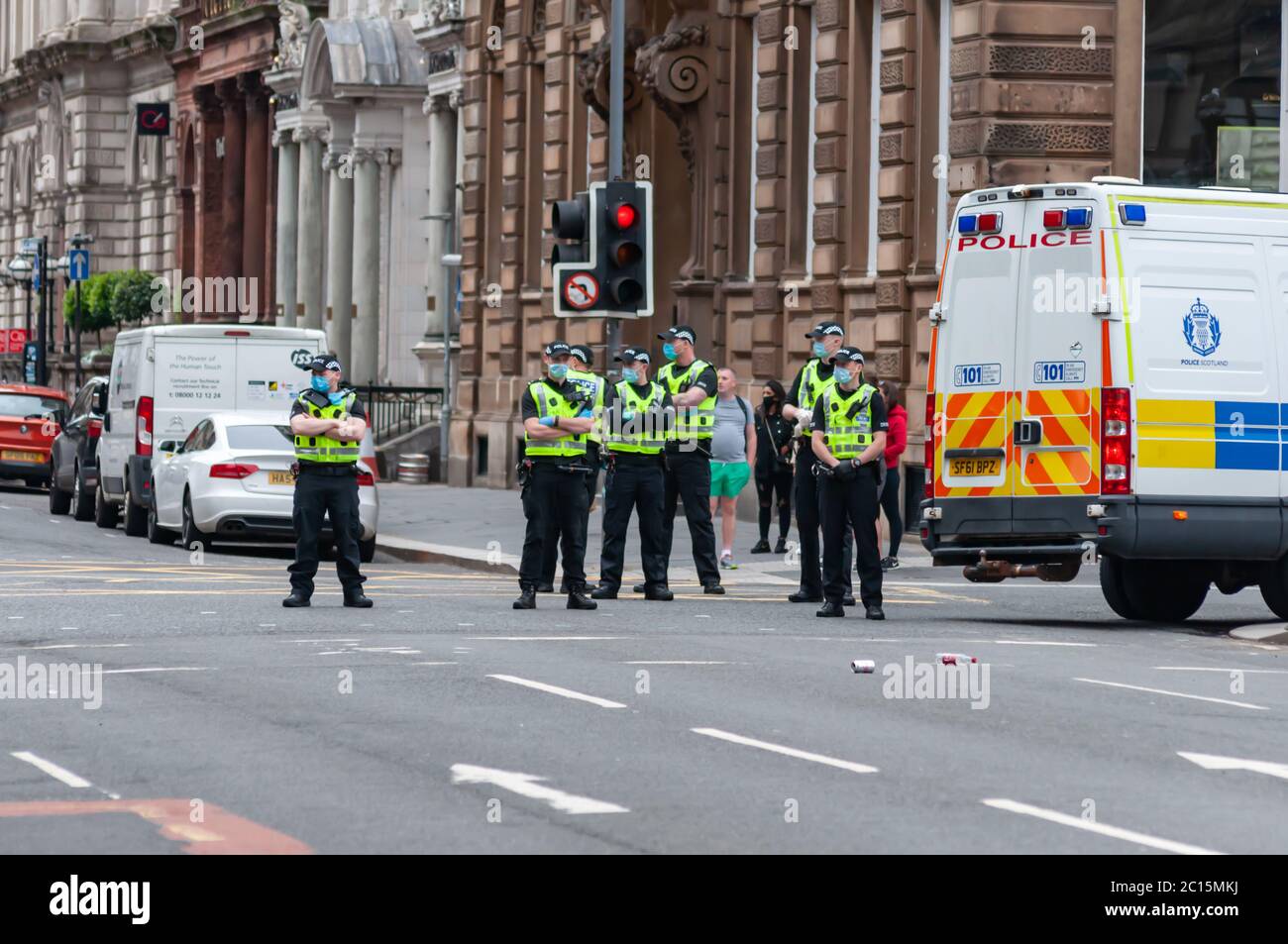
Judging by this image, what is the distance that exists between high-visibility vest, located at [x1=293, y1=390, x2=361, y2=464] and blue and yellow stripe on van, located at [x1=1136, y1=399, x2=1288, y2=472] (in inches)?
208

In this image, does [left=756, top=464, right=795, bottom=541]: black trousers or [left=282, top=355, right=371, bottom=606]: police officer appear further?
[left=756, top=464, right=795, bottom=541]: black trousers

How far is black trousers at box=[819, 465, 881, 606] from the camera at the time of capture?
18141mm

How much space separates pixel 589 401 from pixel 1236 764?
8.49 meters

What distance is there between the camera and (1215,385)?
17.1 metres

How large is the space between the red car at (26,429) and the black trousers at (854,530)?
23229 millimetres

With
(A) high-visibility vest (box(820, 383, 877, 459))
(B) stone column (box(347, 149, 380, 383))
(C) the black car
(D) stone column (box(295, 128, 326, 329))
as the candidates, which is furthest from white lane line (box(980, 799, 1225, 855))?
(D) stone column (box(295, 128, 326, 329))

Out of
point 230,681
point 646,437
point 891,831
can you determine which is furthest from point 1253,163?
point 891,831

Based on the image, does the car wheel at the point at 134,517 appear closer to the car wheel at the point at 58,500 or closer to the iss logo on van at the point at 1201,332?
the car wheel at the point at 58,500

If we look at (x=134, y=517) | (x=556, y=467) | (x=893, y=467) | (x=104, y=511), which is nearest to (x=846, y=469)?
(x=556, y=467)

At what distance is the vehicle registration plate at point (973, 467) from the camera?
17797mm

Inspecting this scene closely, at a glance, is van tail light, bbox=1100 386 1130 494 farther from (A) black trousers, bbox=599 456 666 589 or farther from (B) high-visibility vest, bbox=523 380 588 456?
(B) high-visibility vest, bbox=523 380 588 456

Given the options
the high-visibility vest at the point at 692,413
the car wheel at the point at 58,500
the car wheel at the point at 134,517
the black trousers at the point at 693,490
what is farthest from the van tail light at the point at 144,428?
the high-visibility vest at the point at 692,413

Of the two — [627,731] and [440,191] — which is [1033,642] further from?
[440,191]

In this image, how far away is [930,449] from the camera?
18.5 meters
